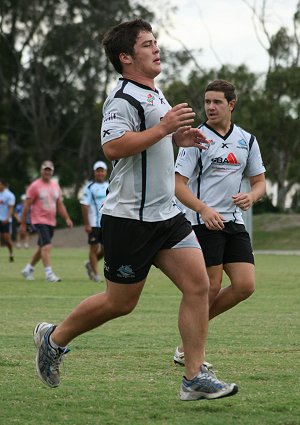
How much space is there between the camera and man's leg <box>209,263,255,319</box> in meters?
8.32

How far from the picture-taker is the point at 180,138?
6840 millimetres

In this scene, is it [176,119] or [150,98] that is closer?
[176,119]

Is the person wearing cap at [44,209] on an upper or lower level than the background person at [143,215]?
lower

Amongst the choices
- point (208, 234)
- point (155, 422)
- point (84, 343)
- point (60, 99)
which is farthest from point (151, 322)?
point (60, 99)

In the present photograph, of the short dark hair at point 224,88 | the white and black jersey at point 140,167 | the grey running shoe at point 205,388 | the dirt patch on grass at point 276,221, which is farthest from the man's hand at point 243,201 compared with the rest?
the dirt patch on grass at point 276,221

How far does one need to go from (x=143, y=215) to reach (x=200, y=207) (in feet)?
4.71

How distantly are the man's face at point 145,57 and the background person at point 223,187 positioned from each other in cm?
169

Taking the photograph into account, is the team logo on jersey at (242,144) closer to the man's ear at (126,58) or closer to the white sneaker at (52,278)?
the man's ear at (126,58)

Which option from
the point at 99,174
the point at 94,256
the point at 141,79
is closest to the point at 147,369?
the point at 141,79

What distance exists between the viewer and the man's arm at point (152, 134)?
20.8 ft

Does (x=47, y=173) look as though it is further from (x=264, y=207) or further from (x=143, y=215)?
(x=264, y=207)

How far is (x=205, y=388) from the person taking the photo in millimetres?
6418

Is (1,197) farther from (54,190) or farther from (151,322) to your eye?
(151,322)

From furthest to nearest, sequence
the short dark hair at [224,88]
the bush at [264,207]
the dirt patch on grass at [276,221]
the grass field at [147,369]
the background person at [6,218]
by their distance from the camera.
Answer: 1. the bush at [264,207]
2. the dirt patch on grass at [276,221]
3. the background person at [6,218]
4. the short dark hair at [224,88]
5. the grass field at [147,369]
